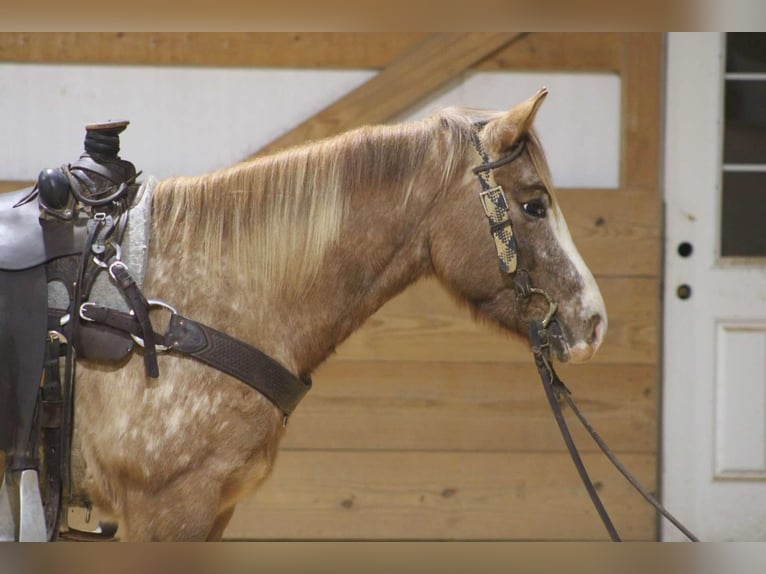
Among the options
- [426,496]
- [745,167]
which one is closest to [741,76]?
[745,167]

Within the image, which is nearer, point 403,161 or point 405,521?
point 403,161

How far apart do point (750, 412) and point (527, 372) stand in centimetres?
80

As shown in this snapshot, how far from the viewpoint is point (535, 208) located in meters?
1.71

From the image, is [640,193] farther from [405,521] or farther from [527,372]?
[405,521]

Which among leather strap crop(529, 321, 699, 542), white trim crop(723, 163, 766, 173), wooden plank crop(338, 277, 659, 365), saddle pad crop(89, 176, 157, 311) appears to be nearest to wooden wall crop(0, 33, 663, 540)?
wooden plank crop(338, 277, 659, 365)

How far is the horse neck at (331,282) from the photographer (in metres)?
1.63

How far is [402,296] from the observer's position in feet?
9.97

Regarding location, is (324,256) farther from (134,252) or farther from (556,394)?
(556,394)

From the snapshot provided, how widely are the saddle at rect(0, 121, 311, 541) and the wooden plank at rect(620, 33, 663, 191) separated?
1883 millimetres

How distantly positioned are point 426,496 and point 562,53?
157 cm

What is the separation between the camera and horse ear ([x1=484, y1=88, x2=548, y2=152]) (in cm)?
164

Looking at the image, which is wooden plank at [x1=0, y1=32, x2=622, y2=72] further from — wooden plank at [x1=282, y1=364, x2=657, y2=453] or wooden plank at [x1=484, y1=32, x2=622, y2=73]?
wooden plank at [x1=282, y1=364, x2=657, y2=453]

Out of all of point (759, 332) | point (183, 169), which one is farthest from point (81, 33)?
point (759, 332)

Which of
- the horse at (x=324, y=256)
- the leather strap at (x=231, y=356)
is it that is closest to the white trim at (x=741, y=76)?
the horse at (x=324, y=256)
